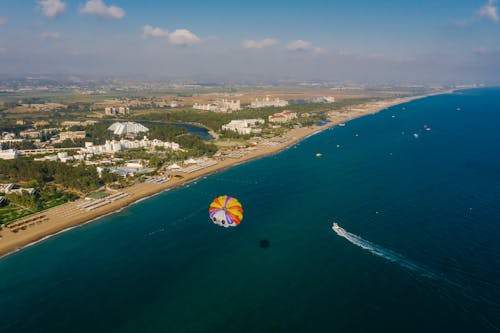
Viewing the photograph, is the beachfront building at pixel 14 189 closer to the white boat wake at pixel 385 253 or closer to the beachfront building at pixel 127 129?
the white boat wake at pixel 385 253

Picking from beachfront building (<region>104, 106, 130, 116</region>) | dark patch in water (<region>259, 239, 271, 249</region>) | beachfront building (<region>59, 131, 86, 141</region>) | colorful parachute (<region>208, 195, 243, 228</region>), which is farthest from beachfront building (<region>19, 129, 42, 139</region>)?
colorful parachute (<region>208, 195, 243, 228</region>)

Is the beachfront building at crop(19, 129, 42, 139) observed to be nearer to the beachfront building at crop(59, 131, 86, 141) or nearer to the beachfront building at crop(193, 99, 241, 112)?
the beachfront building at crop(59, 131, 86, 141)

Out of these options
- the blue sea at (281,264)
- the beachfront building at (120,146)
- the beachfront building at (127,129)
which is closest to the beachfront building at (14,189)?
the blue sea at (281,264)

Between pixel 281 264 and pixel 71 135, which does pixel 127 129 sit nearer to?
pixel 71 135

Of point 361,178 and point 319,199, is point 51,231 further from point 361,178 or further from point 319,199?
point 361,178

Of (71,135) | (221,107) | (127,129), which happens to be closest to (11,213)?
(71,135)

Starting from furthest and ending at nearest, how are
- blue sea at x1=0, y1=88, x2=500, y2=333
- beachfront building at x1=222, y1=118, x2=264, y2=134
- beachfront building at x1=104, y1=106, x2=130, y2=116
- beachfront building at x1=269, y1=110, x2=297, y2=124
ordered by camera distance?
beachfront building at x1=104, y1=106, x2=130, y2=116
beachfront building at x1=269, y1=110, x2=297, y2=124
beachfront building at x1=222, y1=118, x2=264, y2=134
blue sea at x1=0, y1=88, x2=500, y2=333
